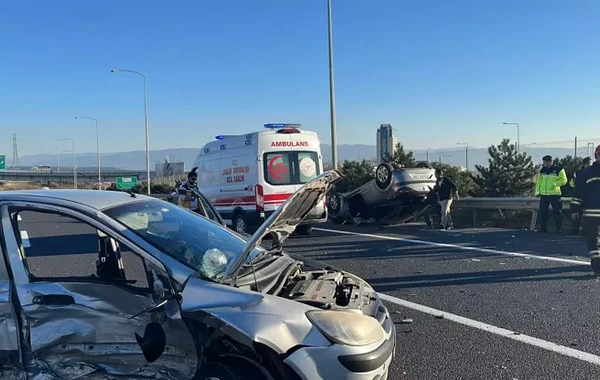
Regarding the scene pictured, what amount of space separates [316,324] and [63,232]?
214 centimetres

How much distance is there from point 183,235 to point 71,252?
737 mm

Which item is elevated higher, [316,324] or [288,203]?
[288,203]

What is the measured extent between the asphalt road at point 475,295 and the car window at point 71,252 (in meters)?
0.01

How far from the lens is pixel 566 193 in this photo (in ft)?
49.5

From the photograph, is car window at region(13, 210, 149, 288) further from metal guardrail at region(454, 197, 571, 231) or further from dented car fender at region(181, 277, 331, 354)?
metal guardrail at region(454, 197, 571, 231)

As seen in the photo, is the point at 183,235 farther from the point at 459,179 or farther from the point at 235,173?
the point at 459,179

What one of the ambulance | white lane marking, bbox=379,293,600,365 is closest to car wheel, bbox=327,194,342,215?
the ambulance

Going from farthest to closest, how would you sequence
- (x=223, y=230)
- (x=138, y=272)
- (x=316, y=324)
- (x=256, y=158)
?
→ (x=256, y=158) → (x=223, y=230) → (x=138, y=272) → (x=316, y=324)

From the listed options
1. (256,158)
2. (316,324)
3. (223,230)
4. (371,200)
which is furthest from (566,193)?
(316,324)

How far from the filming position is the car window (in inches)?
137

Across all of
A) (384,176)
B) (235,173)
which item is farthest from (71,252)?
(384,176)

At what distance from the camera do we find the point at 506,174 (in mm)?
27453

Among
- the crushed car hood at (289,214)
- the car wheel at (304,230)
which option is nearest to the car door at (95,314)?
the crushed car hood at (289,214)

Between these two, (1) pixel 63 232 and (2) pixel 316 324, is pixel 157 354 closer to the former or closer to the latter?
(2) pixel 316 324
